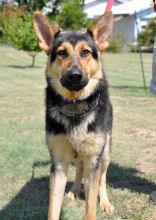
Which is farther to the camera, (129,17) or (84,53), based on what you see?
(129,17)

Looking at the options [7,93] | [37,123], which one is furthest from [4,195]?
[7,93]

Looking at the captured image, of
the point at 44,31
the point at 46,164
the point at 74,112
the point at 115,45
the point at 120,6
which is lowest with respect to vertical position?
the point at 115,45

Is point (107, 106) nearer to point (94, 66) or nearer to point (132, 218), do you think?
point (94, 66)

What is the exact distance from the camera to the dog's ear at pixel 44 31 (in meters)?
4.52

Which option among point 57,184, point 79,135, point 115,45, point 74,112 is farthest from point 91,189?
point 115,45

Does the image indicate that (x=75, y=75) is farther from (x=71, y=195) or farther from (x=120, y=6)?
(x=120, y=6)

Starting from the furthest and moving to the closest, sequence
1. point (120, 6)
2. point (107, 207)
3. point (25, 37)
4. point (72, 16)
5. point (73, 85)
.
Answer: point (120, 6) < point (72, 16) < point (25, 37) < point (107, 207) < point (73, 85)

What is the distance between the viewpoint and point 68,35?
4480mm

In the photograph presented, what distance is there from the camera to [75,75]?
405cm

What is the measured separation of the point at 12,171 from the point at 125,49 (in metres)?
39.8

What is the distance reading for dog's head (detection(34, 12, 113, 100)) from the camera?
4.16 m

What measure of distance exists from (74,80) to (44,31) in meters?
0.80

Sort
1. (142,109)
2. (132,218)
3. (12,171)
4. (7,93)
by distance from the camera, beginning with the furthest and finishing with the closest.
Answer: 1. (7,93)
2. (142,109)
3. (12,171)
4. (132,218)

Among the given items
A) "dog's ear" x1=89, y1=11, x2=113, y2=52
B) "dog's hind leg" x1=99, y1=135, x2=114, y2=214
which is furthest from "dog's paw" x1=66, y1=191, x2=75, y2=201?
"dog's ear" x1=89, y1=11, x2=113, y2=52
